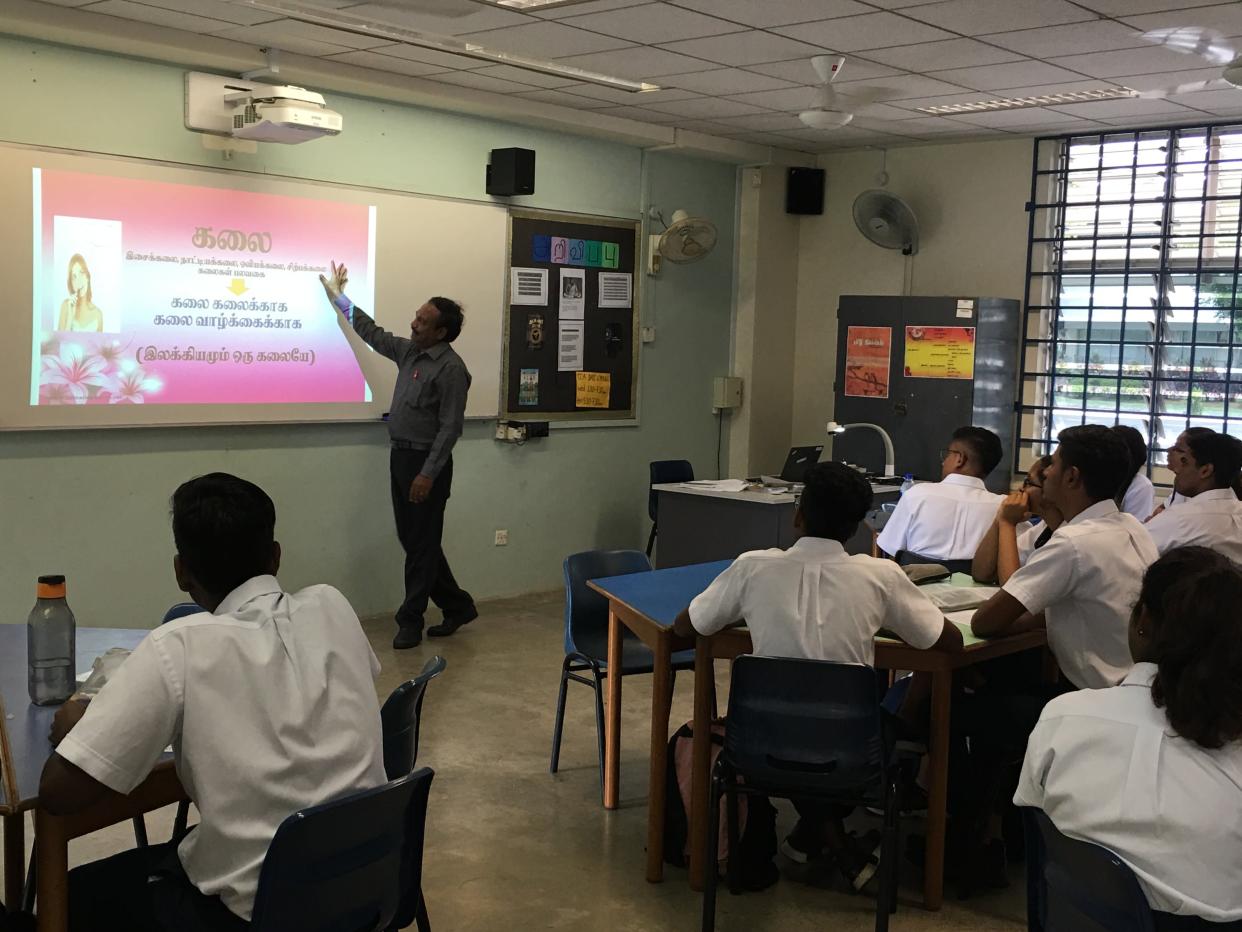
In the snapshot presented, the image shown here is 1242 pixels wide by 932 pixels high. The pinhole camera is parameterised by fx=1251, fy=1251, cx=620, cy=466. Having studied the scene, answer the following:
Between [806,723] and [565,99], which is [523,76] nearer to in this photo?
[565,99]

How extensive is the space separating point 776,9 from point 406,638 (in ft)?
11.1

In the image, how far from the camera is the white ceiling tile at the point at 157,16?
16.2 ft

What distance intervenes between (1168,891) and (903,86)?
503cm

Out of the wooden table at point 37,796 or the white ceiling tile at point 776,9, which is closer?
the wooden table at point 37,796

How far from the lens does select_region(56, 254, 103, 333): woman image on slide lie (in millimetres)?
5434

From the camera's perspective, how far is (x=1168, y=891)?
1905 millimetres

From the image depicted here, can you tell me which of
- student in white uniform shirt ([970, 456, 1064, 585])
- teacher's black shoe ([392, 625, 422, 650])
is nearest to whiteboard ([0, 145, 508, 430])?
teacher's black shoe ([392, 625, 422, 650])

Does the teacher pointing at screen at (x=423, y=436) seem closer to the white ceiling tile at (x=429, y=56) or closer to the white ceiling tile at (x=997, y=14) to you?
the white ceiling tile at (x=429, y=56)

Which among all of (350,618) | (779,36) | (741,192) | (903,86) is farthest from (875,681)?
(741,192)

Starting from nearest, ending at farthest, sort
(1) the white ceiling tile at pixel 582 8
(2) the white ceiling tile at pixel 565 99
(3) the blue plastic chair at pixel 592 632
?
(3) the blue plastic chair at pixel 592 632
(1) the white ceiling tile at pixel 582 8
(2) the white ceiling tile at pixel 565 99

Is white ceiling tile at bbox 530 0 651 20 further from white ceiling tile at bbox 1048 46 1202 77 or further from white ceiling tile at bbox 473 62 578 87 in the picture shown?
white ceiling tile at bbox 1048 46 1202 77

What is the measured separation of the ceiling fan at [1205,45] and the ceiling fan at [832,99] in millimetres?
1341

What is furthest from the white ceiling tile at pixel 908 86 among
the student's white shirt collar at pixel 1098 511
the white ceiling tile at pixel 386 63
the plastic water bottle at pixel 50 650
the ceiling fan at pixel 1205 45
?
the plastic water bottle at pixel 50 650

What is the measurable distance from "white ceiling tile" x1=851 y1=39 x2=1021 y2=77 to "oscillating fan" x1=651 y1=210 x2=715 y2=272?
6.42ft
